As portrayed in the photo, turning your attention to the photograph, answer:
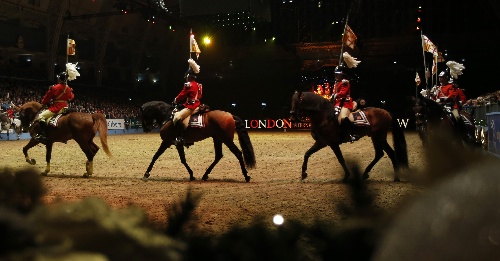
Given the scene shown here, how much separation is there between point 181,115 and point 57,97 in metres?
3.12

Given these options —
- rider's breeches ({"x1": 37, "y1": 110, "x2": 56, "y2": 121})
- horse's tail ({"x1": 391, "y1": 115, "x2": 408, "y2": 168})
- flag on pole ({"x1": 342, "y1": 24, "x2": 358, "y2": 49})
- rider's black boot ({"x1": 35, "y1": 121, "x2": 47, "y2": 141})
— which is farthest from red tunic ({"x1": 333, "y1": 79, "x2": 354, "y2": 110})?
rider's black boot ({"x1": 35, "y1": 121, "x2": 47, "y2": 141})

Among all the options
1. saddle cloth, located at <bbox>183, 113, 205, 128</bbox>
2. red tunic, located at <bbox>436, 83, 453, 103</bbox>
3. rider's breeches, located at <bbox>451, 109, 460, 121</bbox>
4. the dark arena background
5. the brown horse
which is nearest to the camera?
the dark arena background

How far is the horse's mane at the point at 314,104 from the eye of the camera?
9430 millimetres

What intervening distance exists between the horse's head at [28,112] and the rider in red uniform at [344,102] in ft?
22.4

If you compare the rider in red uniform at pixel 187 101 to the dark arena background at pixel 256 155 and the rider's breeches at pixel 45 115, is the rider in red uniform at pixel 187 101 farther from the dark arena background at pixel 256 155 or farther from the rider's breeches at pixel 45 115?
the rider's breeches at pixel 45 115

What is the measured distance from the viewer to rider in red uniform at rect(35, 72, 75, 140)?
10.6 meters

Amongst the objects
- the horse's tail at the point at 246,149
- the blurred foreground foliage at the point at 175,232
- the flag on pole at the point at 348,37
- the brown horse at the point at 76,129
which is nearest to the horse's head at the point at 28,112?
the brown horse at the point at 76,129

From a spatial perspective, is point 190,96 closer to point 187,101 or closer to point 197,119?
point 187,101

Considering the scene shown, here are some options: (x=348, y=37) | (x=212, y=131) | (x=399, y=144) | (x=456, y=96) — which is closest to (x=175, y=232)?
(x=399, y=144)

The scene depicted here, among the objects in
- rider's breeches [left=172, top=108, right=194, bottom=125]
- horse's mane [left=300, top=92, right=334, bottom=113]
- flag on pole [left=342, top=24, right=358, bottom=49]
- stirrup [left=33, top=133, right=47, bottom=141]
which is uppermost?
flag on pole [left=342, top=24, right=358, bottom=49]

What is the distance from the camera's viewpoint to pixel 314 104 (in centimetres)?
944

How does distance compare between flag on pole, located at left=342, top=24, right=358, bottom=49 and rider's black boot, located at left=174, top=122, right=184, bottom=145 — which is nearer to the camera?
rider's black boot, located at left=174, top=122, right=184, bottom=145

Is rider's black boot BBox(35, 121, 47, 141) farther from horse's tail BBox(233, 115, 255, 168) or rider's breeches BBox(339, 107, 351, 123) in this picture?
rider's breeches BBox(339, 107, 351, 123)

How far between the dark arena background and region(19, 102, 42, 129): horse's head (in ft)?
4.37
